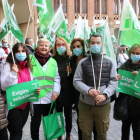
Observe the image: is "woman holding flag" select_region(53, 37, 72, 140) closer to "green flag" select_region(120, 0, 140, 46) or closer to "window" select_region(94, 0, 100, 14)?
"green flag" select_region(120, 0, 140, 46)

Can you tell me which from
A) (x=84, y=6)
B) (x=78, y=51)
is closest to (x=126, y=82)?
(x=78, y=51)

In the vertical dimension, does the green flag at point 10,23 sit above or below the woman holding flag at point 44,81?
above

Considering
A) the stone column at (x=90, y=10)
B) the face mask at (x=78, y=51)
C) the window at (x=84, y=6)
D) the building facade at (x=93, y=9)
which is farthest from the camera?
the window at (x=84, y=6)

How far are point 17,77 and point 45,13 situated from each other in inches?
97.9

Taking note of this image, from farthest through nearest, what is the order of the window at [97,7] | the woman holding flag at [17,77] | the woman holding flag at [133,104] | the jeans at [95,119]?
the window at [97,7] < the woman holding flag at [133,104] < the jeans at [95,119] < the woman holding flag at [17,77]

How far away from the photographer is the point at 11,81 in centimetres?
320

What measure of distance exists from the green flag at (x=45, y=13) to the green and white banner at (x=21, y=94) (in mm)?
2198

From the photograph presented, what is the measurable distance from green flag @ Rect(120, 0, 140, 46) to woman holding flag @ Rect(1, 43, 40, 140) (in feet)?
6.04

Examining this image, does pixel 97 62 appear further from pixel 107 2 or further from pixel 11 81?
pixel 107 2

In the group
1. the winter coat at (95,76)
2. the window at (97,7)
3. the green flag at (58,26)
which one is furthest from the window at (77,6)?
the winter coat at (95,76)

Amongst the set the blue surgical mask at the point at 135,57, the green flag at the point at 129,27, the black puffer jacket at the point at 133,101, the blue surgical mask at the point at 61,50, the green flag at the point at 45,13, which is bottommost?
the black puffer jacket at the point at 133,101

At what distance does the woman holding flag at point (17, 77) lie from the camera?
10.5ft

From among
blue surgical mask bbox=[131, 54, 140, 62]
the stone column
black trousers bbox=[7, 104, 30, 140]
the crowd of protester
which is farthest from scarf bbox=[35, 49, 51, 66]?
the stone column

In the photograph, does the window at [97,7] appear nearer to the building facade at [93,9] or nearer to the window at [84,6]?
the building facade at [93,9]
